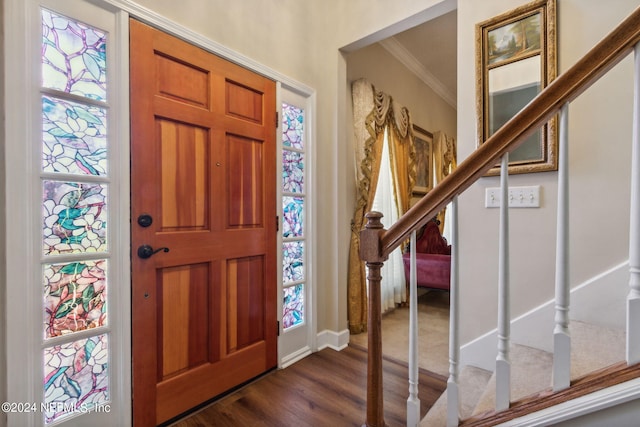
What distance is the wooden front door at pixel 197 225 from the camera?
146 centimetres

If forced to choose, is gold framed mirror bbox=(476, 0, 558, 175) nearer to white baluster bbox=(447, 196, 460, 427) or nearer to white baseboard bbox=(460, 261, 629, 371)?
white baseboard bbox=(460, 261, 629, 371)

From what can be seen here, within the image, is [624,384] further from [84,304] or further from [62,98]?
[62,98]

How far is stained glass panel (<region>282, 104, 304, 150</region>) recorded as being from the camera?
2201 millimetres

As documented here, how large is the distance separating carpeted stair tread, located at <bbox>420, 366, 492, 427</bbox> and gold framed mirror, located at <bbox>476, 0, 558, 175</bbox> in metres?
1.17

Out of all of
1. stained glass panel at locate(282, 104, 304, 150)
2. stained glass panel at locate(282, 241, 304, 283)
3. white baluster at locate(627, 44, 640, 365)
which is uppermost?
stained glass panel at locate(282, 104, 304, 150)

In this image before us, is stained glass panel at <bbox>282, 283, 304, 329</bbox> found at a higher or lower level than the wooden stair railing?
lower

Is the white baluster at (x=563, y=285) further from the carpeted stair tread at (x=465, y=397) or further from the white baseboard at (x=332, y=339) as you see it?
the white baseboard at (x=332, y=339)

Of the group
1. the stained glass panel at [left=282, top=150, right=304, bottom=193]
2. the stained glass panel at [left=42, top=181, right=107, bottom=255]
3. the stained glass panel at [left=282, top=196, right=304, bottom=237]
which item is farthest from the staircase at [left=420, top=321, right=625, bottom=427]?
the stained glass panel at [left=42, top=181, right=107, bottom=255]

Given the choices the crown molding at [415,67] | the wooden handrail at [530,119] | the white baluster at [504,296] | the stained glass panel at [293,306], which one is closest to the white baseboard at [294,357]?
the stained glass panel at [293,306]

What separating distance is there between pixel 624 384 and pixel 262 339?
70.7 inches

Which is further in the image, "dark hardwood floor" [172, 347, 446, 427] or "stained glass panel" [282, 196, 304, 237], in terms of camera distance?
"stained glass panel" [282, 196, 304, 237]

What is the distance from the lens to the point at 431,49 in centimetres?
344

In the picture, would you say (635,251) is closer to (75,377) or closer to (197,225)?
(197,225)

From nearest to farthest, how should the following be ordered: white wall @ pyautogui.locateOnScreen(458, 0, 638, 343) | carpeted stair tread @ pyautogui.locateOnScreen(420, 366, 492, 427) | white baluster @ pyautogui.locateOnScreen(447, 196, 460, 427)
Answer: white baluster @ pyautogui.locateOnScreen(447, 196, 460, 427)
carpeted stair tread @ pyautogui.locateOnScreen(420, 366, 492, 427)
white wall @ pyautogui.locateOnScreen(458, 0, 638, 343)
